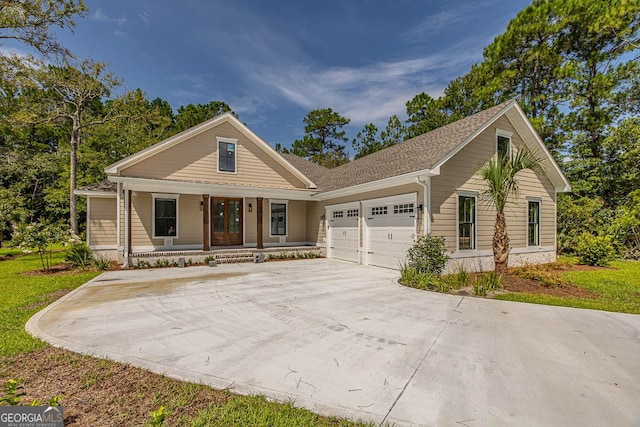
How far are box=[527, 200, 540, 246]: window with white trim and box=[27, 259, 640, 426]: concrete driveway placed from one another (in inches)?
273

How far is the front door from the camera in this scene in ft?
44.1

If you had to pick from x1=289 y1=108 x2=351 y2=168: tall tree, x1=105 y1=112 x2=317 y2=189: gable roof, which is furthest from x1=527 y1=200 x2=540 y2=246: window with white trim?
x1=289 y1=108 x2=351 y2=168: tall tree

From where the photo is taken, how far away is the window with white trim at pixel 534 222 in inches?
451

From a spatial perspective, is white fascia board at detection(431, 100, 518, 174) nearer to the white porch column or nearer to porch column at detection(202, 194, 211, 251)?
porch column at detection(202, 194, 211, 251)

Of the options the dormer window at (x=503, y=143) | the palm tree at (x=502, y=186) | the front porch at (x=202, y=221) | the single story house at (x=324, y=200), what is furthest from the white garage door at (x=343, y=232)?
the dormer window at (x=503, y=143)

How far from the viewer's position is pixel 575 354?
3.66 metres

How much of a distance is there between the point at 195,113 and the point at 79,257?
18.0 meters

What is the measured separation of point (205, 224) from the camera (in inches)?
486

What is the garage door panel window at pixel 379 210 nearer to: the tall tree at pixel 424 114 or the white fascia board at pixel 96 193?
the white fascia board at pixel 96 193

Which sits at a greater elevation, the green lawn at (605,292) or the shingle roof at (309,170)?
the shingle roof at (309,170)

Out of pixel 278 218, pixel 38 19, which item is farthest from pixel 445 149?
pixel 38 19

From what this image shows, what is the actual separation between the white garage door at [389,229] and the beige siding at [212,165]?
5510 mm

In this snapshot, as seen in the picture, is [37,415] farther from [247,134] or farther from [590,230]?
[590,230]

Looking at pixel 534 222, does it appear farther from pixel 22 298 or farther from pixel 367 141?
pixel 367 141
